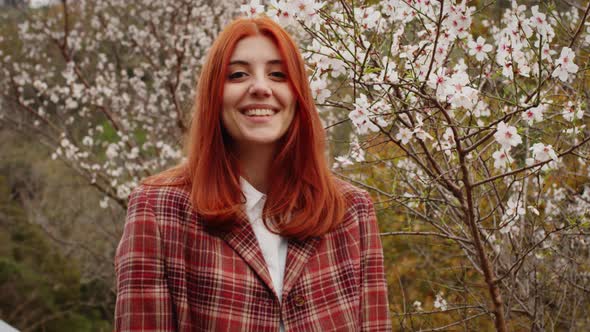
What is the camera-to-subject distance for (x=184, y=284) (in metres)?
1.52

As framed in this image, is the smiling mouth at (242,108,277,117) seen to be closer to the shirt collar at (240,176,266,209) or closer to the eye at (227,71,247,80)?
the eye at (227,71,247,80)

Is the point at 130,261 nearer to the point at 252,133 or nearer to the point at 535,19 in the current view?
the point at 252,133

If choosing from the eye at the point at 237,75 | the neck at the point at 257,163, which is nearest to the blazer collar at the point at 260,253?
the neck at the point at 257,163

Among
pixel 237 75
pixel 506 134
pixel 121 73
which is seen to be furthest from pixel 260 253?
pixel 121 73

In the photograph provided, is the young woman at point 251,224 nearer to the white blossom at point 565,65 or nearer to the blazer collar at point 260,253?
the blazer collar at point 260,253

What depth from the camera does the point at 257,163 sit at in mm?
1728

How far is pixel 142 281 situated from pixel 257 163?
47 cm

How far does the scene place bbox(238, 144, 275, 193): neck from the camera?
171cm

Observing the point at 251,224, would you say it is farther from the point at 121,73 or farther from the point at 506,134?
Result: the point at 121,73

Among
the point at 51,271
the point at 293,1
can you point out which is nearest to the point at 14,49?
the point at 51,271

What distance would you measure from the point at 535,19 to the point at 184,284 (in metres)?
1.20

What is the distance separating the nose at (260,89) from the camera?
1.55 meters

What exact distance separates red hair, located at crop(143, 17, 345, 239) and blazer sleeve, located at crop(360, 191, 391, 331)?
0.11 m

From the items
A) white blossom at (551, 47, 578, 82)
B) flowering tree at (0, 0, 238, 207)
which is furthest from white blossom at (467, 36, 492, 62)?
flowering tree at (0, 0, 238, 207)
